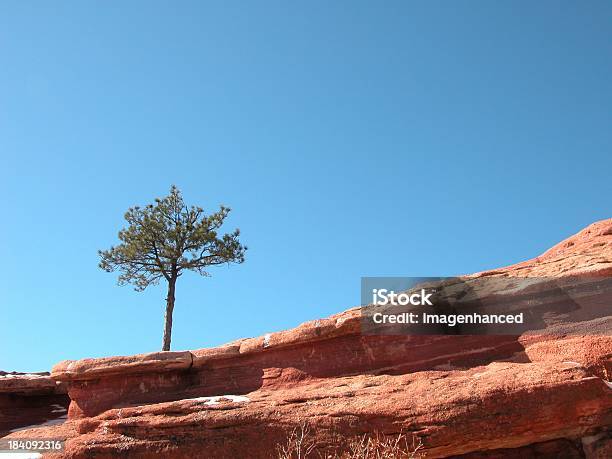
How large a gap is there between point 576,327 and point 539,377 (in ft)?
8.88

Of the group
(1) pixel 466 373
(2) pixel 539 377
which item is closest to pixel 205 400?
(1) pixel 466 373

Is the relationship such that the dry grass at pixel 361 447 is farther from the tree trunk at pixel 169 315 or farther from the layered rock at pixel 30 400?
the tree trunk at pixel 169 315

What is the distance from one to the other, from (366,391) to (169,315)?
15622mm

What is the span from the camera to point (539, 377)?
33.8 ft

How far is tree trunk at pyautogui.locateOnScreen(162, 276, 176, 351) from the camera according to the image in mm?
24312

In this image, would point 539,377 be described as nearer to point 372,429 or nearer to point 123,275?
point 372,429

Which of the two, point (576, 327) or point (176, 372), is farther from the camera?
point (176, 372)

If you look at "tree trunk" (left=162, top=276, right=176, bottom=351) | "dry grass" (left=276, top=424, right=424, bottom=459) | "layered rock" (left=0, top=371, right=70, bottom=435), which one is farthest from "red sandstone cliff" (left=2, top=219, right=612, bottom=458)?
"tree trunk" (left=162, top=276, right=176, bottom=351)

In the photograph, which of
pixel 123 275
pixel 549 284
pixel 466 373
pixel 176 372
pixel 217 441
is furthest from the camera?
pixel 123 275

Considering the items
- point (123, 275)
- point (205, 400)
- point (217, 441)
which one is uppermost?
point (123, 275)

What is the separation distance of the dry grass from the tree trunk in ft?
48.8

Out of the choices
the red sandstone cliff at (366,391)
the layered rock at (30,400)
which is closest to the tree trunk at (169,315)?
the layered rock at (30,400)

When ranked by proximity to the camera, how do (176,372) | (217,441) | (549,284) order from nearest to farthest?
1. (217,441)
2. (549,284)
3. (176,372)

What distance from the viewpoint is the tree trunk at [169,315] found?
79.8 ft
